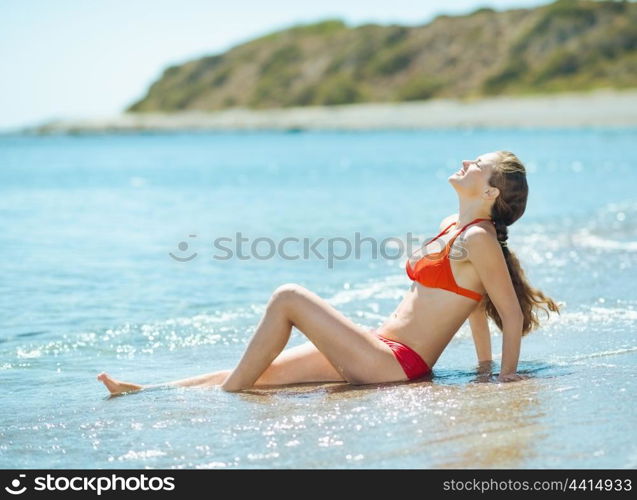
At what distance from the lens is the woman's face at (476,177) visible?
19.2 feet

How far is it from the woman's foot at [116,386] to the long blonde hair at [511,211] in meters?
2.32

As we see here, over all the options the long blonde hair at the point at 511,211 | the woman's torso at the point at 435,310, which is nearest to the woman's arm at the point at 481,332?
the long blonde hair at the point at 511,211

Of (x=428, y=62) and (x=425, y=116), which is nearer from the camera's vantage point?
(x=425, y=116)

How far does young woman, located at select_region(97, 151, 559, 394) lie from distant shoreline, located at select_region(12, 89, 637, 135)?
48958 millimetres

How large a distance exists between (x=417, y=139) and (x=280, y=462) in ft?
182

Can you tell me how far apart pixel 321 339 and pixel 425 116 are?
66.3m

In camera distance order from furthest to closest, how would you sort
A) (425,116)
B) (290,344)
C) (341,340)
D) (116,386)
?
1. (425,116)
2. (290,344)
3. (116,386)
4. (341,340)

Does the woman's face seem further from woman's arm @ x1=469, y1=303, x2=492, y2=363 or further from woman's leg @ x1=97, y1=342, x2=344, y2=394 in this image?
woman's leg @ x1=97, y1=342, x2=344, y2=394

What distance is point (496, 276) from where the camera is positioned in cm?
573

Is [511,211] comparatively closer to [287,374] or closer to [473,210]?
[473,210]

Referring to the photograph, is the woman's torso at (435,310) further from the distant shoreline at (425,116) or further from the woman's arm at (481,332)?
the distant shoreline at (425,116)

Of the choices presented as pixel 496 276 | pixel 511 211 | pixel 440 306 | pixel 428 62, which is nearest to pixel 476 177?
pixel 511 211
